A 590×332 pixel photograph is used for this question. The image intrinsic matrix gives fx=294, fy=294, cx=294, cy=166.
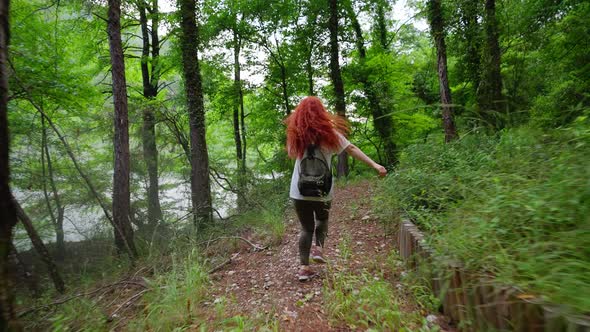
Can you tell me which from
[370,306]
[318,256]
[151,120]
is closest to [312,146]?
[318,256]

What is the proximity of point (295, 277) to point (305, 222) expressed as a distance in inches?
31.8

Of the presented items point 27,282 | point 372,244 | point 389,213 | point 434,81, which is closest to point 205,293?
point 372,244

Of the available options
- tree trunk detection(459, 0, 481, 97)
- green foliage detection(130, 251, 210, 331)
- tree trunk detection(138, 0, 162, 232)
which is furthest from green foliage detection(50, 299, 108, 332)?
tree trunk detection(459, 0, 481, 97)

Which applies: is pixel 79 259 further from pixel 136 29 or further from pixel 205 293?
pixel 136 29

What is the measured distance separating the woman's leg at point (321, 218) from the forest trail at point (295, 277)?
32 cm

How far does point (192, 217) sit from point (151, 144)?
515 centimetres

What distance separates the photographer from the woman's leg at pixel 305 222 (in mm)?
3283

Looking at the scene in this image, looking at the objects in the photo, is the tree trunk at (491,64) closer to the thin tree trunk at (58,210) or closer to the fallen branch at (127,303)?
the fallen branch at (127,303)

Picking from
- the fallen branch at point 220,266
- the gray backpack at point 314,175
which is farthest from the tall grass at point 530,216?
the fallen branch at point 220,266

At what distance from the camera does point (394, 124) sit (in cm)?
1479

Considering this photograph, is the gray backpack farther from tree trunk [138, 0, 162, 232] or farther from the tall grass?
tree trunk [138, 0, 162, 232]

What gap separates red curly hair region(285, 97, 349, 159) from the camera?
126 inches

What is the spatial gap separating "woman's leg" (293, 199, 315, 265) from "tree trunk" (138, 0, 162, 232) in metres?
7.30

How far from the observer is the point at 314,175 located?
3.16 m
